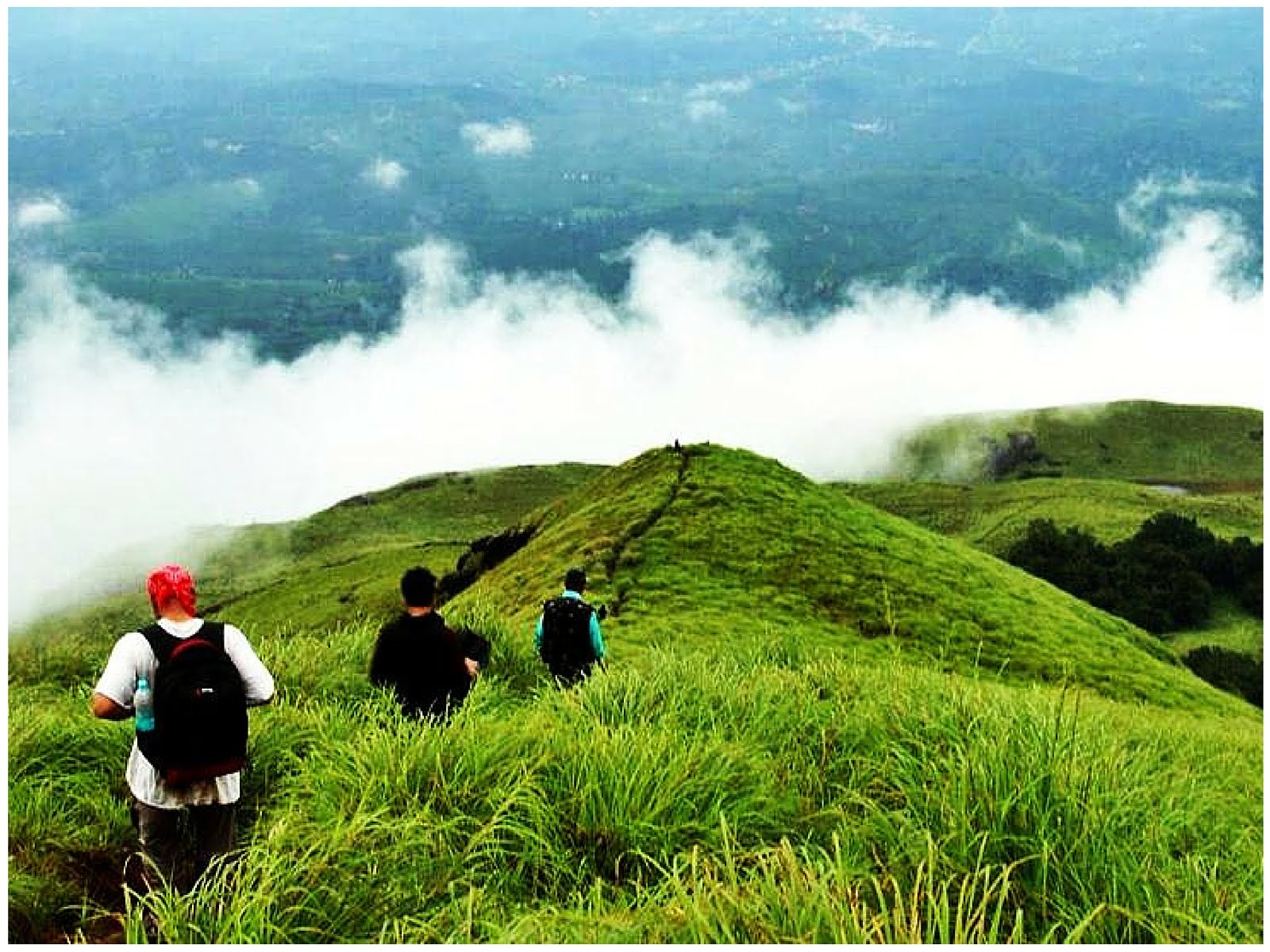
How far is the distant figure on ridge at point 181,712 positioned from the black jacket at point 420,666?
2553 mm

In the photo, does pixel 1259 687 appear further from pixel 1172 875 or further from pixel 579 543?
pixel 1172 875

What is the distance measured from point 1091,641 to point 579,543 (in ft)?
81.2

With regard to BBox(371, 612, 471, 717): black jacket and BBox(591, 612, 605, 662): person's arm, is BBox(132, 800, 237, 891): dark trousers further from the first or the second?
BBox(591, 612, 605, 662): person's arm

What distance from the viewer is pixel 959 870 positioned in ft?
21.8

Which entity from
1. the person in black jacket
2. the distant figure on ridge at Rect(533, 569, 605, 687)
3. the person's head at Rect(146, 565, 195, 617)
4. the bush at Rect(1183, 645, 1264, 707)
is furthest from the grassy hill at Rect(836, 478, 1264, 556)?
the person's head at Rect(146, 565, 195, 617)

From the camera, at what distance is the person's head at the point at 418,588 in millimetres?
10766

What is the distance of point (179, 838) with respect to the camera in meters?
8.80

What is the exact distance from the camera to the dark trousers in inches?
335

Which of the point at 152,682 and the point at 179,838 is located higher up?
the point at 152,682

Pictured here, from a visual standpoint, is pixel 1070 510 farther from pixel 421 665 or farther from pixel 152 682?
pixel 152 682

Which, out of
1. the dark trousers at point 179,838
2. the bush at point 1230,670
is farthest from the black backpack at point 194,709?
the bush at point 1230,670

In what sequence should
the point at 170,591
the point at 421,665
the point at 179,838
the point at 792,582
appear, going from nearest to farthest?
the point at 170,591 → the point at 179,838 → the point at 421,665 → the point at 792,582

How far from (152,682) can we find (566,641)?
24.1ft

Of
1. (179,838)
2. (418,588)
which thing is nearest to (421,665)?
(418,588)
